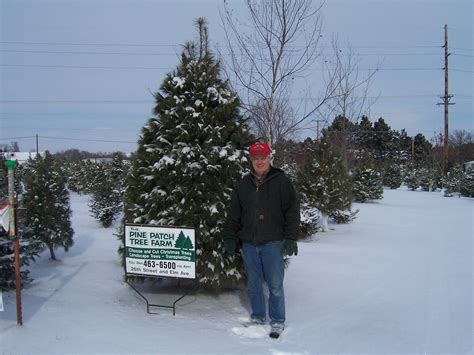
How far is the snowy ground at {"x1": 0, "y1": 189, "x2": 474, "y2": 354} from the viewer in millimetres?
3920

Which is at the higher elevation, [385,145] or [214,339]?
[385,145]

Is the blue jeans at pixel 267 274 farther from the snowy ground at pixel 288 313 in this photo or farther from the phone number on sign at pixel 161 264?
the phone number on sign at pixel 161 264

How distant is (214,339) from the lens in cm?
404

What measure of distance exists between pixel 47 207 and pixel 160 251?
14.5 feet

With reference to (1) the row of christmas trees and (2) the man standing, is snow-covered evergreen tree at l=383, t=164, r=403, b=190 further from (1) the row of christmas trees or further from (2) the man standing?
(2) the man standing

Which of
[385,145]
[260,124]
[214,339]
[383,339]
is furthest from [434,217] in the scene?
[385,145]

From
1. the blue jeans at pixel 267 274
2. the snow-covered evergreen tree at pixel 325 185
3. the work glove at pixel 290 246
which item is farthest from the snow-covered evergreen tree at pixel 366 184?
the work glove at pixel 290 246

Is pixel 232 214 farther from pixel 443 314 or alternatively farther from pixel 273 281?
pixel 443 314

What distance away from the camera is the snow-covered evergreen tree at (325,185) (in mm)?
12859

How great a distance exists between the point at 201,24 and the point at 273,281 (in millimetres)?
3559

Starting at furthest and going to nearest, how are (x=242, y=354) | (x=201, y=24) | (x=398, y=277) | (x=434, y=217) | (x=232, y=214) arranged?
(x=434, y=217), (x=398, y=277), (x=201, y=24), (x=232, y=214), (x=242, y=354)

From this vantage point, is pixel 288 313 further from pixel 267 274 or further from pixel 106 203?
pixel 106 203

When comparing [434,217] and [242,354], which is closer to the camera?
[242,354]

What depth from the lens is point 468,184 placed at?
2739 centimetres
